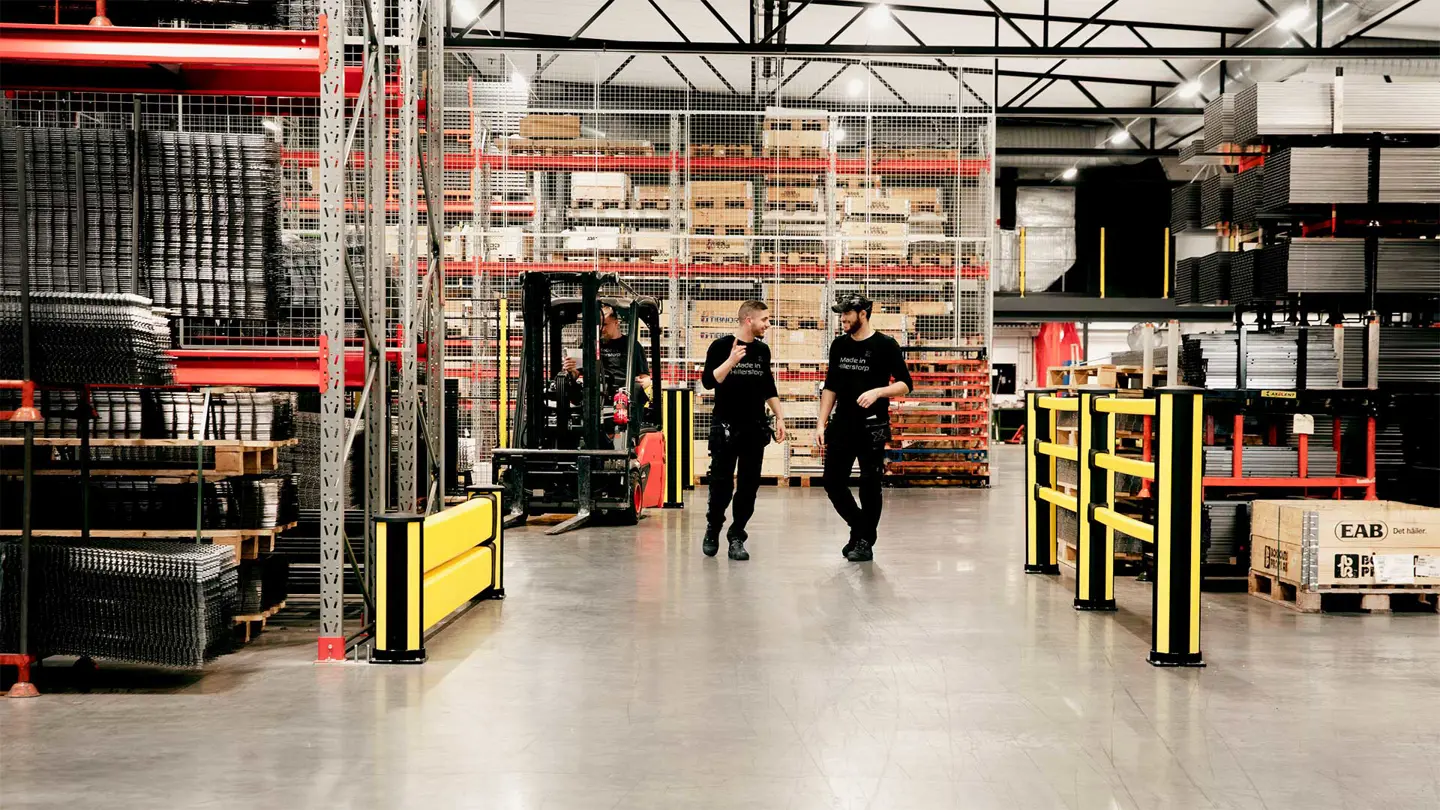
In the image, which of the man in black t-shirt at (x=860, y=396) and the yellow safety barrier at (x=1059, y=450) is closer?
the yellow safety barrier at (x=1059, y=450)

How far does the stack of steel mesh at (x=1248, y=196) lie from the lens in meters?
8.52

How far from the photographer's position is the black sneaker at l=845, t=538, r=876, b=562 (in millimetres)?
8664

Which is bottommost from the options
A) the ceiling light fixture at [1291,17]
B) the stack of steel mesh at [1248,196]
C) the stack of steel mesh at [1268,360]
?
the stack of steel mesh at [1268,360]

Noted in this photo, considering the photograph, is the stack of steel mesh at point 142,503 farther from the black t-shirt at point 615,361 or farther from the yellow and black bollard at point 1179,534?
the black t-shirt at point 615,361

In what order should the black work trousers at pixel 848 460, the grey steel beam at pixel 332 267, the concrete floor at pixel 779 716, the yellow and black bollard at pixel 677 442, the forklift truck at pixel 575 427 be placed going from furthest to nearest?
the yellow and black bollard at pixel 677 442 < the forklift truck at pixel 575 427 < the black work trousers at pixel 848 460 < the grey steel beam at pixel 332 267 < the concrete floor at pixel 779 716

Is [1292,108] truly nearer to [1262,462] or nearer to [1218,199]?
[1218,199]

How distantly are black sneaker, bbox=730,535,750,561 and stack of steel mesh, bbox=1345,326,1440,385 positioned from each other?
441 cm

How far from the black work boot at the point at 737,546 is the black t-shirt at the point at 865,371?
47.6 inches

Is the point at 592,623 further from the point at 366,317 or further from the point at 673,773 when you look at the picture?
the point at 673,773

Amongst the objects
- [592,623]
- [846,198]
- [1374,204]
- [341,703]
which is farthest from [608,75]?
[341,703]

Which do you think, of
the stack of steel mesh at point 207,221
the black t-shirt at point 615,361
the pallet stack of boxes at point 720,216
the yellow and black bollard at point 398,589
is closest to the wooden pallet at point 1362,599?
the yellow and black bollard at point 398,589

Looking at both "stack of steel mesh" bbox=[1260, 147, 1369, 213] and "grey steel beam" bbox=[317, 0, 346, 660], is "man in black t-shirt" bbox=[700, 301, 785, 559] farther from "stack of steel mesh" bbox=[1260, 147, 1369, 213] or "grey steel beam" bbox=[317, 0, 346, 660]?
"stack of steel mesh" bbox=[1260, 147, 1369, 213]

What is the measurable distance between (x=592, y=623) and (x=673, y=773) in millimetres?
2590

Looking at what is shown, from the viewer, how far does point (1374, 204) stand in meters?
8.14
